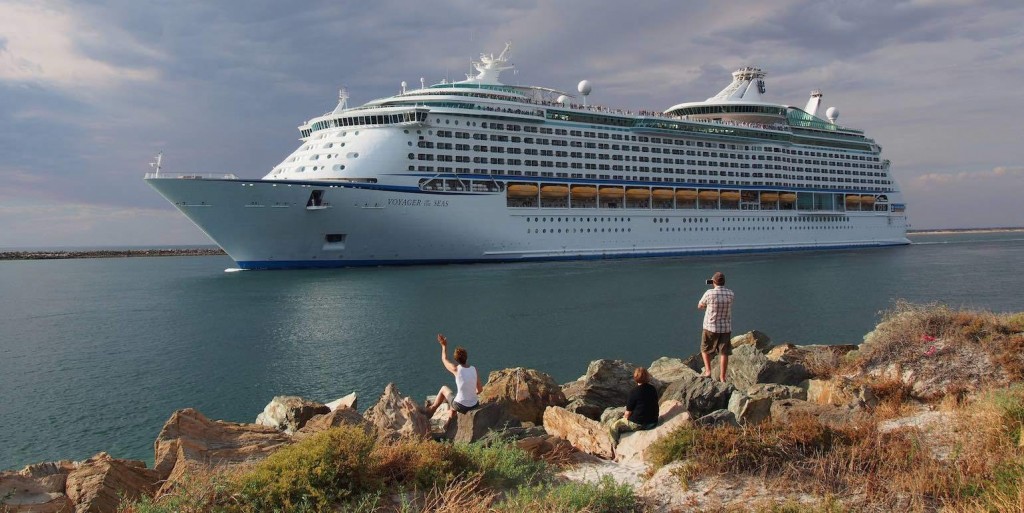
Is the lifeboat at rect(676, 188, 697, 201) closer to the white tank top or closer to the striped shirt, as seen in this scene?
the striped shirt

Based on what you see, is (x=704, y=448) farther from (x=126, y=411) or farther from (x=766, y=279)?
(x=766, y=279)

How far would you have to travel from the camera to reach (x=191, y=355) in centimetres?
1912

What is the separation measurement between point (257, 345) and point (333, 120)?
29.7 meters

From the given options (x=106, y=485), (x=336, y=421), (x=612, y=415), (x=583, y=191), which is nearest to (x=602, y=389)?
(x=612, y=415)

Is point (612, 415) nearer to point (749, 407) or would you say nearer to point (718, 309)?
point (749, 407)

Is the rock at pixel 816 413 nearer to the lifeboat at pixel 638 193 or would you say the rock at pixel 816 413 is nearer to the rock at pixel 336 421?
the rock at pixel 336 421

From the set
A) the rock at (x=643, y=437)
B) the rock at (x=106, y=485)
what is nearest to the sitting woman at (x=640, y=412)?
the rock at (x=643, y=437)

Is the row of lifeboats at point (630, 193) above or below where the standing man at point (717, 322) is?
above

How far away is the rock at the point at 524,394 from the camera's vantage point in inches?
369

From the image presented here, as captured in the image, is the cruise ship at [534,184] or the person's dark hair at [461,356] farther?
the cruise ship at [534,184]

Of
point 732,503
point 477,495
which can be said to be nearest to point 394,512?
point 477,495

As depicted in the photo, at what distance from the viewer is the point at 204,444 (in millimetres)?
7152

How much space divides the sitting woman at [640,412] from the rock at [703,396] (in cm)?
77

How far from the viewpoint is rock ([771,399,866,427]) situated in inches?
271
